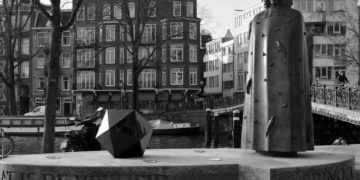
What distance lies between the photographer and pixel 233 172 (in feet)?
20.7

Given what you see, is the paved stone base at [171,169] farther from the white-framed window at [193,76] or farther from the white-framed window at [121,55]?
the white-framed window at [121,55]

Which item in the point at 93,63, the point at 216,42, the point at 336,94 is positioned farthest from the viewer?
the point at 216,42

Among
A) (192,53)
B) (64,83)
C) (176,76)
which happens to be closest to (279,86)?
(192,53)

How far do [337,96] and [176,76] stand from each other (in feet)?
108

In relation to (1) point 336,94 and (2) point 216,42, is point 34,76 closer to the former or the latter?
(2) point 216,42

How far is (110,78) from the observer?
62.8 m

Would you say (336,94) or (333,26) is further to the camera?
(333,26)

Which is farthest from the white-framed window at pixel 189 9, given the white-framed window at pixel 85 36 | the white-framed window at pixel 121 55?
the white-framed window at pixel 85 36

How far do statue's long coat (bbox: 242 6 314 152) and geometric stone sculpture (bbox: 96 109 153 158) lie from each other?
1531 mm

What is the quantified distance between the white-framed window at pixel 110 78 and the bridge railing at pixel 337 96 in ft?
112

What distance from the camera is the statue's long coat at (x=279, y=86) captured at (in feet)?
23.3

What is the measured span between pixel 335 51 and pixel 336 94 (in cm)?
2765

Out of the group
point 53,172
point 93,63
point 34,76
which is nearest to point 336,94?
point 53,172

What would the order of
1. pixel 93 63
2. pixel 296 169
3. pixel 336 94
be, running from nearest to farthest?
pixel 296 169 → pixel 336 94 → pixel 93 63
